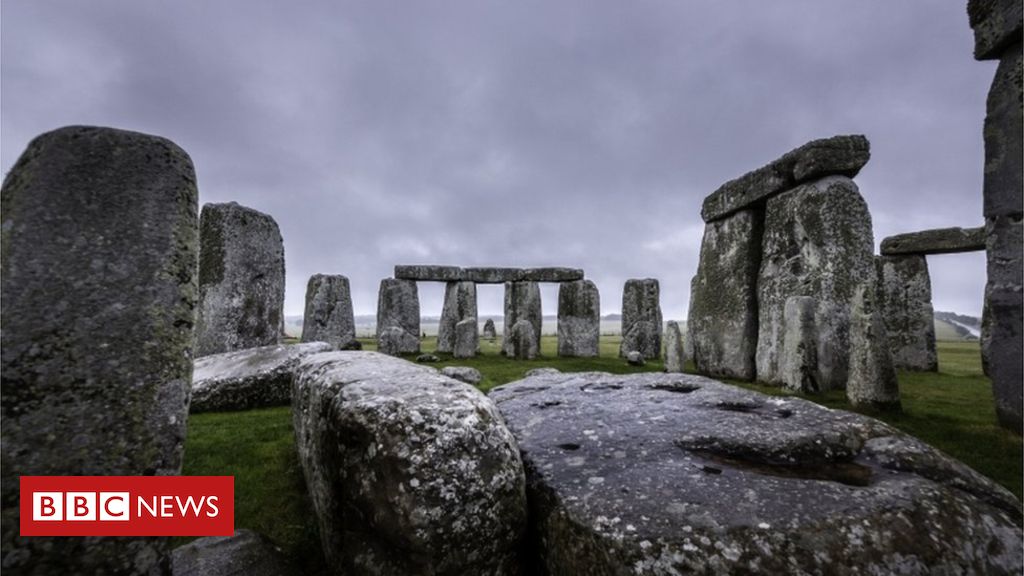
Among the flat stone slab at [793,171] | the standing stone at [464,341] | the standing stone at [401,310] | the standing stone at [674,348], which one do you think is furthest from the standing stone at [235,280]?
the flat stone slab at [793,171]

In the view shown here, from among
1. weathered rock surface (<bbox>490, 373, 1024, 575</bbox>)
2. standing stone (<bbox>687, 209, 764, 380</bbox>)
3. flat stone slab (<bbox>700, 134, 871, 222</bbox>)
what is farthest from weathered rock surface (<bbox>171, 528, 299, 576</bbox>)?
flat stone slab (<bbox>700, 134, 871, 222</bbox>)

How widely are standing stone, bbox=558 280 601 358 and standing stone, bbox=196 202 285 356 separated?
32.8ft

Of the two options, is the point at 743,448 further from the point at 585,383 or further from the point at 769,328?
the point at 769,328

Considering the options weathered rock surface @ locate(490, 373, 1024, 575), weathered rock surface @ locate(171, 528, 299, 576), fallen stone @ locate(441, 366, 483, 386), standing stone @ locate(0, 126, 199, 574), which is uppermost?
standing stone @ locate(0, 126, 199, 574)

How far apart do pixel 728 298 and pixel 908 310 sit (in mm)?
6547

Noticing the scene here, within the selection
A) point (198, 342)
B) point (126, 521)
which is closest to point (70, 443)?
point (126, 521)

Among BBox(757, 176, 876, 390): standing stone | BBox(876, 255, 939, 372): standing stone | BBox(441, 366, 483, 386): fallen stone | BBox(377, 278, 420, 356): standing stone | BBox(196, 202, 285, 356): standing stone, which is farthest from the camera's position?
BBox(377, 278, 420, 356): standing stone

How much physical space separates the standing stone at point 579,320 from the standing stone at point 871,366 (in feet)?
32.2

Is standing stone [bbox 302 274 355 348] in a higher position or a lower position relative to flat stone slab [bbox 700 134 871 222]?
lower

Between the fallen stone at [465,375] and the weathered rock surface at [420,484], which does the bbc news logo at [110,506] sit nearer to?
the weathered rock surface at [420,484]

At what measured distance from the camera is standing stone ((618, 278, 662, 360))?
15.1m

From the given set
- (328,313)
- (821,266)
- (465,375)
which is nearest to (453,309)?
(328,313)

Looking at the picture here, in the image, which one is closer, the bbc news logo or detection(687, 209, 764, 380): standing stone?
the bbc news logo

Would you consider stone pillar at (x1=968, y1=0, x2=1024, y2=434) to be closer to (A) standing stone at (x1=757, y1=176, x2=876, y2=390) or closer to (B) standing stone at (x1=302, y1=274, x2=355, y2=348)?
(A) standing stone at (x1=757, y1=176, x2=876, y2=390)
